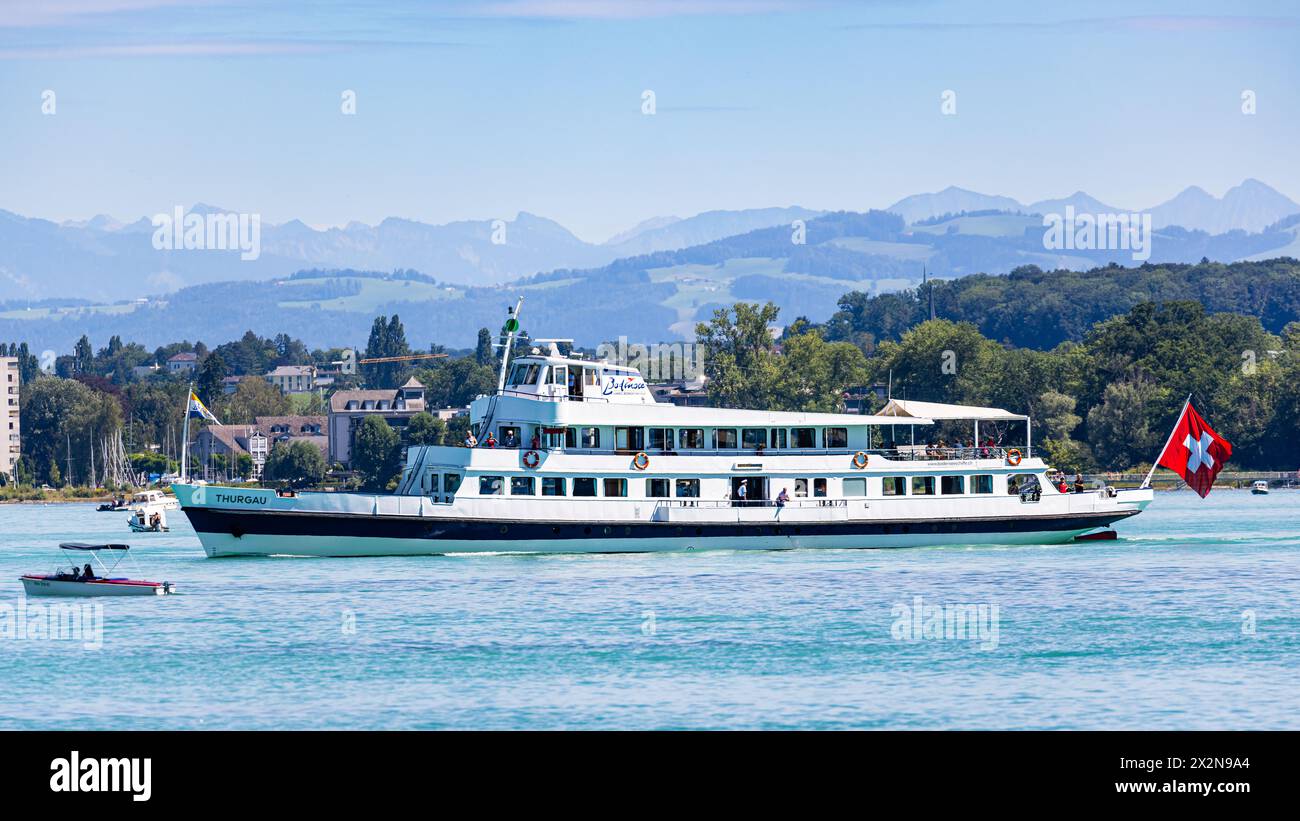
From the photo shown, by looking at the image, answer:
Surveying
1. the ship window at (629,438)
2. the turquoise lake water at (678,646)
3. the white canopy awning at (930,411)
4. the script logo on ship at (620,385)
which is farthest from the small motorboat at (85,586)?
the white canopy awning at (930,411)

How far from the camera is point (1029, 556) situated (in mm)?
60625

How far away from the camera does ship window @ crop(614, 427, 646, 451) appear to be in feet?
197

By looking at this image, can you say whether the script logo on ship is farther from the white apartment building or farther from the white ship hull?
the white apartment building

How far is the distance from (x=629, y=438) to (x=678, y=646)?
19.7 metres

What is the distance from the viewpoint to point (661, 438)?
60531mm

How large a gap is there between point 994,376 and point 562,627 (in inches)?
4232

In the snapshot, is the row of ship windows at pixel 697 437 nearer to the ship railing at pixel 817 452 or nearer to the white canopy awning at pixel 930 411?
the ship railing at pixel 817 452

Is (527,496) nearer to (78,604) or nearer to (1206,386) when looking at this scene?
(78,604)

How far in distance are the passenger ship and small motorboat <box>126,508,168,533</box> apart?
126ft

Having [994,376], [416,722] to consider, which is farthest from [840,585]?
[994,376]

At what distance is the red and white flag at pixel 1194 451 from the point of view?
208ft

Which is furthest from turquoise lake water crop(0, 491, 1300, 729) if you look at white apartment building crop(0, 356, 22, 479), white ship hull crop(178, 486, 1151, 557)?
white apartment building crop(0, 356, 22, 479)

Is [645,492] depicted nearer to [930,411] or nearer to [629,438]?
[629,438]

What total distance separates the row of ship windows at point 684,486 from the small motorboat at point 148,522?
137ft
